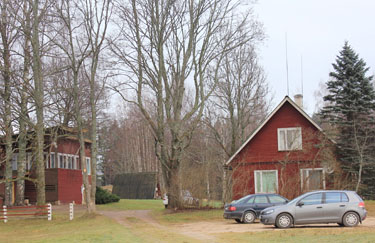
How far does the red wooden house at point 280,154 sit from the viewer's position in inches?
1388

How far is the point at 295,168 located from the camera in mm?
35812

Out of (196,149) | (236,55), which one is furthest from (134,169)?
(236,55)

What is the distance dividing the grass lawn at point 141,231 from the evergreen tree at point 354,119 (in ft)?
8.15

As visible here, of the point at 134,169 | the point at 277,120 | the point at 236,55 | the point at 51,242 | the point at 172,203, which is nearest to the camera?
the point at 51,242

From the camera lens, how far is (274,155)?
120ft

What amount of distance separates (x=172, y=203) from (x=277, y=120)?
9775 mm

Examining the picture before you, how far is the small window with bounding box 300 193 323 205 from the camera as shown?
20375 mm

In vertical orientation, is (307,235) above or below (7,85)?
below

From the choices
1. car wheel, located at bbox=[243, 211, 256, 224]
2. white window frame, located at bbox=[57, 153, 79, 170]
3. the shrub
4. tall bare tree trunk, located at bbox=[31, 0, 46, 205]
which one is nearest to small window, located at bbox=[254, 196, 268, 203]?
car wheel, located at bbox=[243, 211, 256, 224]

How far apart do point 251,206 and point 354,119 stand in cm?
1323

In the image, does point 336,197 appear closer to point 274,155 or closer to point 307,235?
point 307,235

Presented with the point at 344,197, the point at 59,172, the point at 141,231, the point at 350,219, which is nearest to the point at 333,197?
the point at 344,197

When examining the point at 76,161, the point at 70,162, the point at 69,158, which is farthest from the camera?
the point at 76,161

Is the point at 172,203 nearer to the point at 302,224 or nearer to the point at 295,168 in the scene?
the point at 295,168
